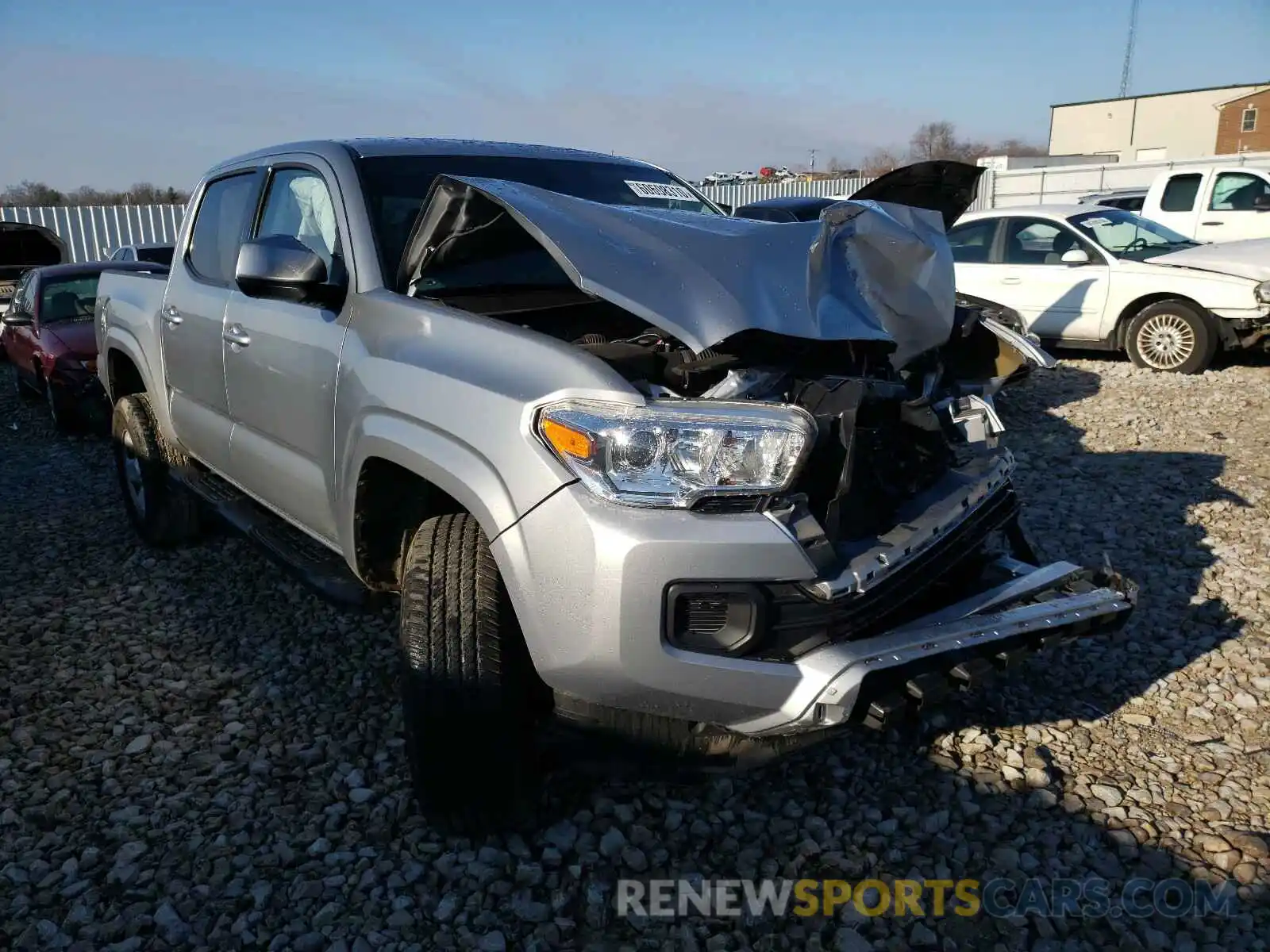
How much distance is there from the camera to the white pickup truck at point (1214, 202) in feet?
40.3

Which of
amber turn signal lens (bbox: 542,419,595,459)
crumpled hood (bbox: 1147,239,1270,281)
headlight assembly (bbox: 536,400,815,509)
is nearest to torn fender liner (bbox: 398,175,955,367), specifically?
headlight assembly (bbox: 536,400,815,509)

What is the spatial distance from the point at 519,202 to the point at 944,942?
85.7 inches

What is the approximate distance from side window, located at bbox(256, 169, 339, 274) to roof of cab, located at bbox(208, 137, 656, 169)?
0.37ft

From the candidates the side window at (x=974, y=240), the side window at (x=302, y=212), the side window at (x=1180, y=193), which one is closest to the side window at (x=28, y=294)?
the side window at (x=302, y=212)

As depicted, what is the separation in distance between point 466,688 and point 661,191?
2.40m

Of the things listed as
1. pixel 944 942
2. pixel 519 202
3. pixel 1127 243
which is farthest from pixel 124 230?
pixel 944 942

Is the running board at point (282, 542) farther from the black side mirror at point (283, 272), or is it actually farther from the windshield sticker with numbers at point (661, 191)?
the windshield sticker with numbers at point (661, 191)

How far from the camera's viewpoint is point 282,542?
3.60 metres

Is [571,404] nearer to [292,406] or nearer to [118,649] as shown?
[292,406]

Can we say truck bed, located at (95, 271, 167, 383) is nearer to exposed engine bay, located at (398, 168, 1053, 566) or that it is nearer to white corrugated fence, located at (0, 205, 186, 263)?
exposed engine bay, located at (398, 168, 1053, 566)

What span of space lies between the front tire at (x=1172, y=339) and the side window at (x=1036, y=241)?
103cm

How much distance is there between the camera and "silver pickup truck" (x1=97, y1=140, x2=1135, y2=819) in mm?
2160

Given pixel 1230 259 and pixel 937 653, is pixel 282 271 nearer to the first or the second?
pixel 937 653

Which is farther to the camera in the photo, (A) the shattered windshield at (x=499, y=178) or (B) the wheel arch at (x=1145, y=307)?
(B) the wheel arch at (x=1145, y=307)
